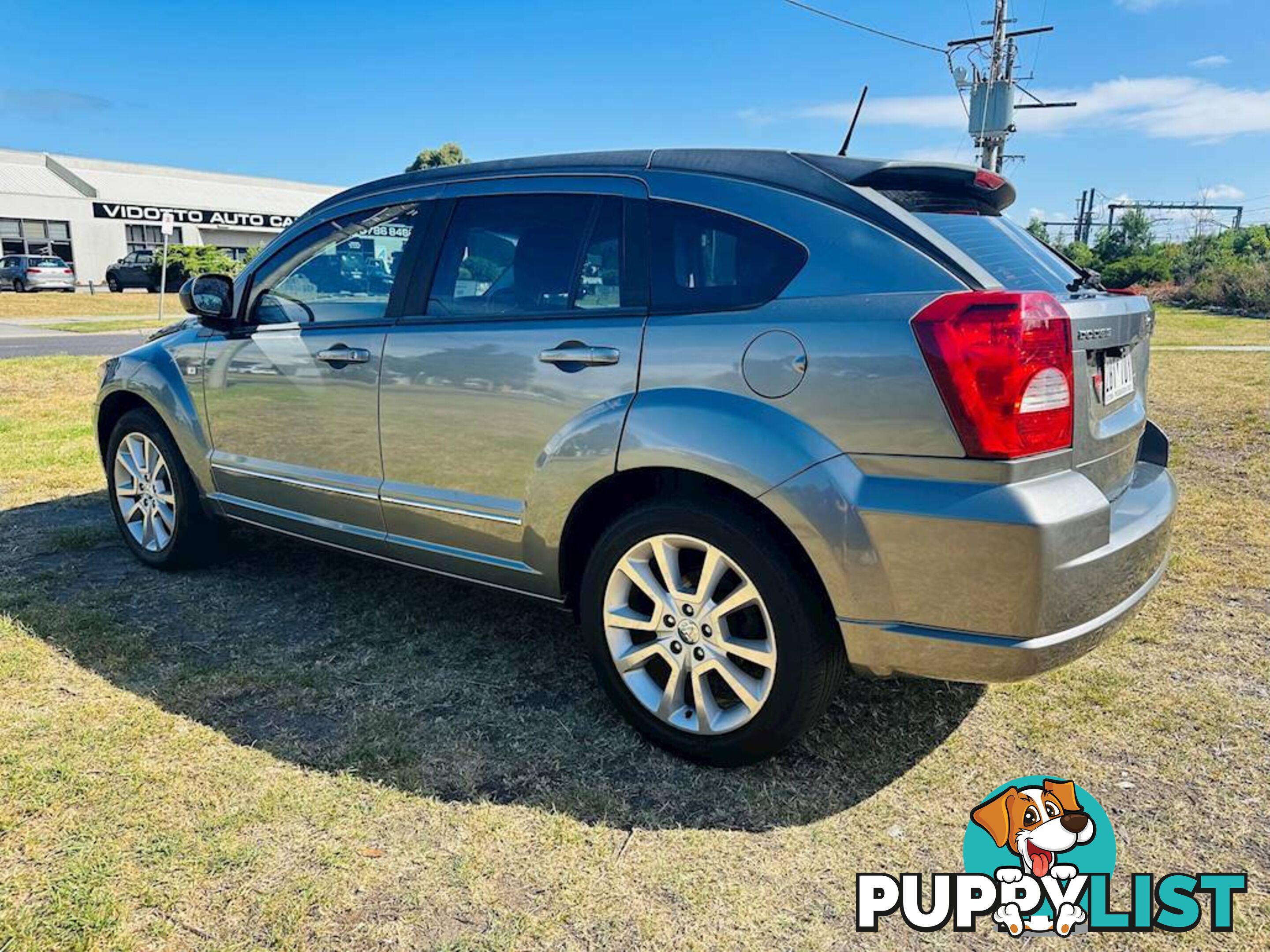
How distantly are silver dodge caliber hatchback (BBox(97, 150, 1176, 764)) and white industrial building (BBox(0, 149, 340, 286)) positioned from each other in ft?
148

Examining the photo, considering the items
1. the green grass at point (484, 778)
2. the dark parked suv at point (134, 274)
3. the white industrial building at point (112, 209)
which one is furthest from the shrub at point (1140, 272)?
the white industrial building at point (112, 209)

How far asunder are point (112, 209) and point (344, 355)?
47.6 metres

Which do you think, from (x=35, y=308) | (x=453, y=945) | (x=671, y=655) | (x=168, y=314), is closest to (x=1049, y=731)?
(x=671, y=655)

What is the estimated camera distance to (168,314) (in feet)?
84.2

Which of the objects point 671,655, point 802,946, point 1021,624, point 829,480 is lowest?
point 802,946

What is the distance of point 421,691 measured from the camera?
3246 mm

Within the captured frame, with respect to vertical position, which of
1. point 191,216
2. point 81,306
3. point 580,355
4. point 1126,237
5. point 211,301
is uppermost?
point 191,216

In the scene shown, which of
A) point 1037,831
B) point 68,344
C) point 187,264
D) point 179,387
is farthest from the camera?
point 187,264

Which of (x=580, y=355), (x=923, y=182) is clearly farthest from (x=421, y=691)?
(x=923, y=182)

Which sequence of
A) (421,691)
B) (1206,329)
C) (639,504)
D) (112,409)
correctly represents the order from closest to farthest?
(639,504) < (421,691) < (112,409) < (1206,329)

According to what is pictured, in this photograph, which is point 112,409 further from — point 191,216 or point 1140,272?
point 191,216

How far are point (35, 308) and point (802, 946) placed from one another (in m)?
30.1

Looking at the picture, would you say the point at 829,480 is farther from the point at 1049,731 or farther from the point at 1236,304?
the point at 1236,304

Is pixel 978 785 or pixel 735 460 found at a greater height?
pixel 735 460
